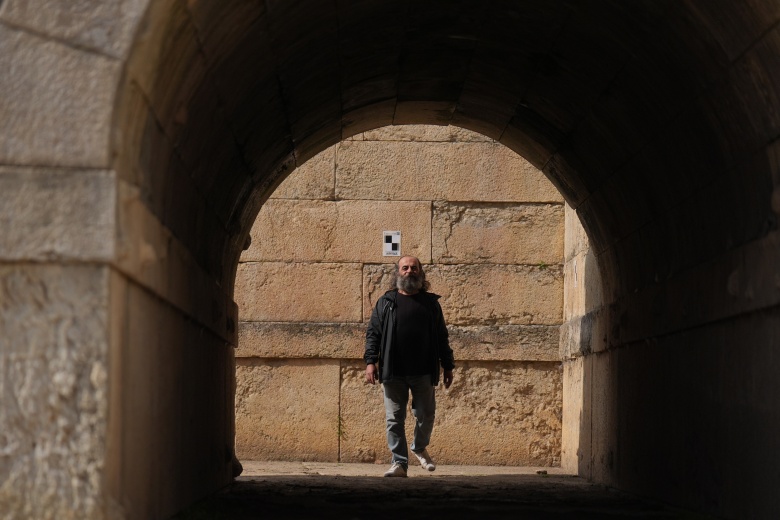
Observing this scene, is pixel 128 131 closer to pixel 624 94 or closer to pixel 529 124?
pixel 624 94

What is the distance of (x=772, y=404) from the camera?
5141 mm

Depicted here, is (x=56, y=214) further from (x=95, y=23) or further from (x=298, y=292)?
(x=298, y=292)

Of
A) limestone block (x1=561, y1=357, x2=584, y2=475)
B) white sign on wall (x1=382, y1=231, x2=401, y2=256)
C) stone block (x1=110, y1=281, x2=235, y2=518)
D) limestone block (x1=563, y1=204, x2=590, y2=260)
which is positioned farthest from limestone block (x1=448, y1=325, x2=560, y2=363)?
stone block (x1=110, y1=281, x2=235, y2=518)

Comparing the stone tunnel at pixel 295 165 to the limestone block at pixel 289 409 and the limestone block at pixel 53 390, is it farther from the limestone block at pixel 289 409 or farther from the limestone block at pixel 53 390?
the limestone block at pixel 289 409

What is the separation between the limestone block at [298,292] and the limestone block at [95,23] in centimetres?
751

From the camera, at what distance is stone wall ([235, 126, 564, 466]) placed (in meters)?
11.4

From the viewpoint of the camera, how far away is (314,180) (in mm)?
11617

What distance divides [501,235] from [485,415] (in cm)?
160

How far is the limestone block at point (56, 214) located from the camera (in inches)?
155

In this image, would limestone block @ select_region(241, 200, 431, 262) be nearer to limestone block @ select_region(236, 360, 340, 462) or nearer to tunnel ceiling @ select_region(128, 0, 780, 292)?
limestone block @ select_region(236, 360, 340, 462)

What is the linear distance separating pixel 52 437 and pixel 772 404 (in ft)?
9.19

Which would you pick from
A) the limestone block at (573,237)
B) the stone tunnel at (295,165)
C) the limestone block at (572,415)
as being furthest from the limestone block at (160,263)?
the limestone block at (573,237)

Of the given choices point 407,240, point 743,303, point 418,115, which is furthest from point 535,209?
point 743,303

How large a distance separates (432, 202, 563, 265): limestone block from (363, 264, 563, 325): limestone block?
0.30 feet
